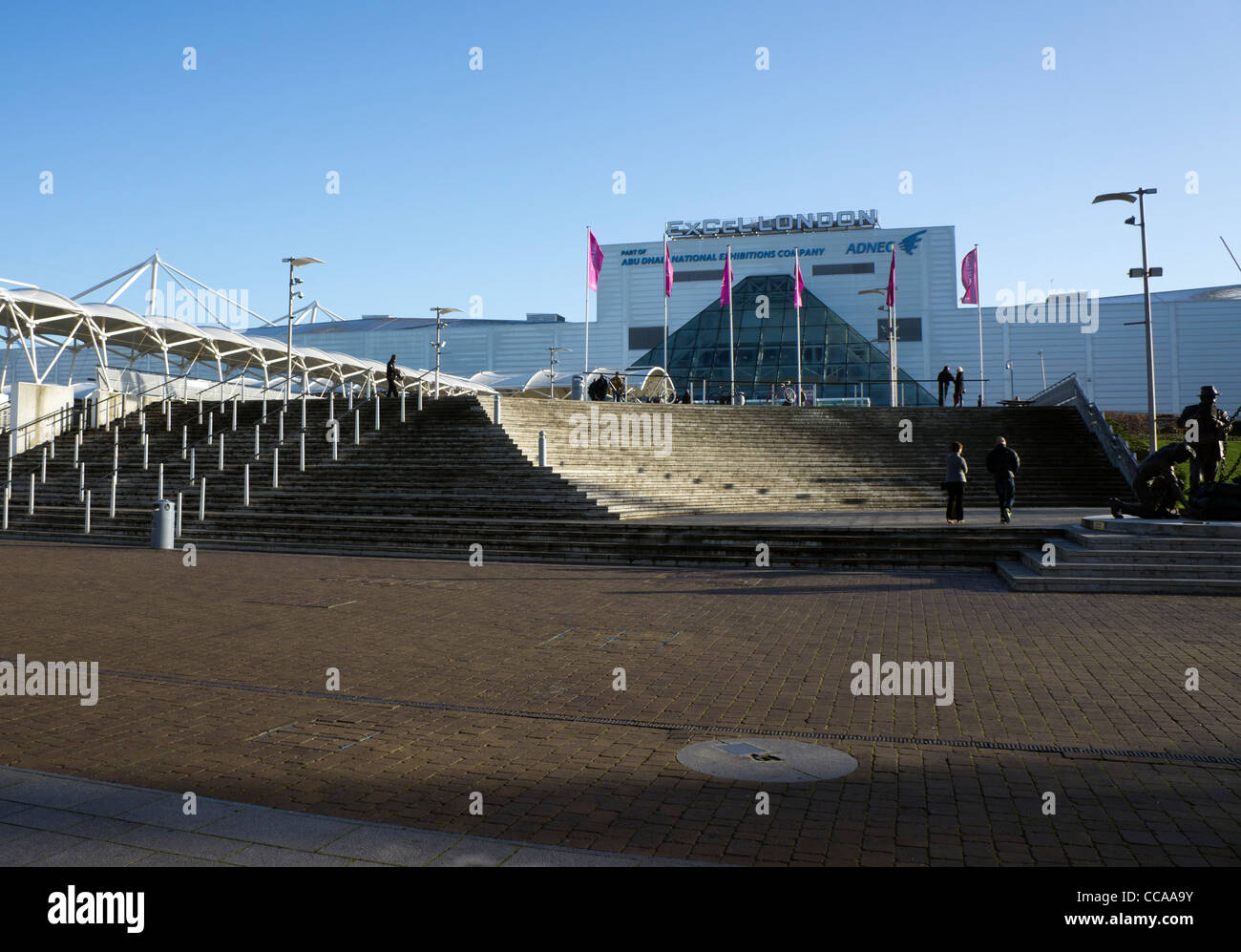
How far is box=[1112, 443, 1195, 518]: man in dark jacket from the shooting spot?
1312cm

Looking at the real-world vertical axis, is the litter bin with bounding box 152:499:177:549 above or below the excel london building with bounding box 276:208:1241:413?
below

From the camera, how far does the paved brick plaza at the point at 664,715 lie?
3.90 meters

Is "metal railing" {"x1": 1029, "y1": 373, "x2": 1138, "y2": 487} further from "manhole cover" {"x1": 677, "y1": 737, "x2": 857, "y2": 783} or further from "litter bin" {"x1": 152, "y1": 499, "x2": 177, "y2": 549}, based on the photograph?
"litter bin" {"x1": 152, "y1": 499, "x2": 177, "y2": 549}

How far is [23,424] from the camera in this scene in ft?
94.0

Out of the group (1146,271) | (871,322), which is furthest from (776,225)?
(1146,271)

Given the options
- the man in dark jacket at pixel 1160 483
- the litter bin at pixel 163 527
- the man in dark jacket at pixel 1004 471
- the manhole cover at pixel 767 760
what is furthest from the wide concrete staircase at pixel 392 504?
the manhole cover at pixel 767 760

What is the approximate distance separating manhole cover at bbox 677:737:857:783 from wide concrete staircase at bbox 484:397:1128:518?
12.3m

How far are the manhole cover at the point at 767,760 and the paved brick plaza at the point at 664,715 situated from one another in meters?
0.10

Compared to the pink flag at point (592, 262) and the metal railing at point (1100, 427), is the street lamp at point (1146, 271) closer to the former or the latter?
the metal railing at point (1100, 427)

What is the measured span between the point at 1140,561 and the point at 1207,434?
257 cm

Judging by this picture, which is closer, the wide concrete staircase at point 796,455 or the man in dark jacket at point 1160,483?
the man in dark jacket at point 1160,483

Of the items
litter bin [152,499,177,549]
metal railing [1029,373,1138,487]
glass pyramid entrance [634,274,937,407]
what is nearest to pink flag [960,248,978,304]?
glass pyramid entrance [634,274,937,407]
